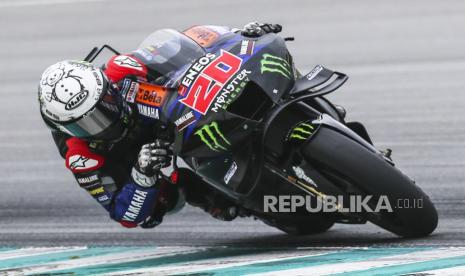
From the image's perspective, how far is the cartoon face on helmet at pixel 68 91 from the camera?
5.91 metres

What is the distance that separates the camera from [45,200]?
854cm

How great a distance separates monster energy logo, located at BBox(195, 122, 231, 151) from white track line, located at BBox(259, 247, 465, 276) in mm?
808

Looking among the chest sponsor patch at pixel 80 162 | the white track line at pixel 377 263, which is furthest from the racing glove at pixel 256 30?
the white track line at pixel 377 263

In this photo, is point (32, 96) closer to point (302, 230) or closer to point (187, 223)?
point (187, 223)

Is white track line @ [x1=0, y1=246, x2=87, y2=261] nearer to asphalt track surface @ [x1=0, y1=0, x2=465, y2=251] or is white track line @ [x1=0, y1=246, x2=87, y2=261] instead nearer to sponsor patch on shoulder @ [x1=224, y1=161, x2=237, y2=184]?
asphalt track surface @ [x1=0, y1=0, x2=465, y2=251]

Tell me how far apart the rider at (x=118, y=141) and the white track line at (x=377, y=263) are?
1090mm

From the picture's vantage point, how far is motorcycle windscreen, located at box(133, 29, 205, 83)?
6.27m

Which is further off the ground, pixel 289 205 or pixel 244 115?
pixel 244 115

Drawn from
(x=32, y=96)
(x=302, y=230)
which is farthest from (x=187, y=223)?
(x=32, y=96)

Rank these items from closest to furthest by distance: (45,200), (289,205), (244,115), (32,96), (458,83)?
(244,115) < (289,205) < (45,200) < (458,83) < (32,96)

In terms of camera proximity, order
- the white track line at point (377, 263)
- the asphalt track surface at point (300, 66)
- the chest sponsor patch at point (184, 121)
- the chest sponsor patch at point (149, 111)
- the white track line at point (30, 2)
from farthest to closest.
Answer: the white track line at point (30, 2) → the asphalt track surface at point (300, 66) → the chest sponsor patch at point (149, 111) → the chest sponsor patch at point (184, 121) → the white track line at point (377, 263)

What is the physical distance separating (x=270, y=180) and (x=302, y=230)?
877 millimetres

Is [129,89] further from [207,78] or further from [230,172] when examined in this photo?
[230,172]

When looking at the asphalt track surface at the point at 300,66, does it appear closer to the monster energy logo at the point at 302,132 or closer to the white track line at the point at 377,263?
the white track line at the point at 377,263
